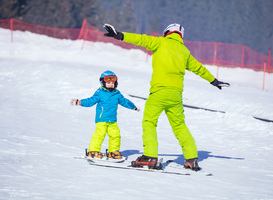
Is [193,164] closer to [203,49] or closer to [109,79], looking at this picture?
A: [109,79]

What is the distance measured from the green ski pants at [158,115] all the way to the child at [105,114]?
2.18 ft

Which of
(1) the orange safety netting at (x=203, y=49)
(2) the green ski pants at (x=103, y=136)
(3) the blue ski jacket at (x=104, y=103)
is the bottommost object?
(2) the green ski pants at (x=103, y=136)

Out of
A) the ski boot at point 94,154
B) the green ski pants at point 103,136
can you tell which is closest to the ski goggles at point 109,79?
the green ski pants at point 103,136

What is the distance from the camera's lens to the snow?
15.3 feet

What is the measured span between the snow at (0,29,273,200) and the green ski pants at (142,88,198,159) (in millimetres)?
410

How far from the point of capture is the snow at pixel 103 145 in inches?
184

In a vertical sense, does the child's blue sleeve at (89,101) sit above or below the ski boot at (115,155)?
above

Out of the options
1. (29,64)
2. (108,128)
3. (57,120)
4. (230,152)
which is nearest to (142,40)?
(108,128)

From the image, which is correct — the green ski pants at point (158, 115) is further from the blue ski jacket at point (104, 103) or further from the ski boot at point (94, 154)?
the ski boot at point (94, 154)

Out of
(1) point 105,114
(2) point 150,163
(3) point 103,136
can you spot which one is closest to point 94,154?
(3) point 103,136

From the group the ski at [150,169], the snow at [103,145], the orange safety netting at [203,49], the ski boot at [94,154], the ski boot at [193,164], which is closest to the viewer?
the snow at [103,145]

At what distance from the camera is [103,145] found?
25.6ft

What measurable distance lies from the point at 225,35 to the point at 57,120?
343 ft

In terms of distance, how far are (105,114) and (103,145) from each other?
1.60 metres
